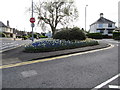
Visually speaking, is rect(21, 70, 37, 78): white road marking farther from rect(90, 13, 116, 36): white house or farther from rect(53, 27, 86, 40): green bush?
rect(90, 13, 116, 36): white house

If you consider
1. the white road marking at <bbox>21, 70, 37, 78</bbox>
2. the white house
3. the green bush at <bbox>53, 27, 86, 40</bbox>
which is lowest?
the white road marking at <bbox>21, 70, 37, 78</bbox>

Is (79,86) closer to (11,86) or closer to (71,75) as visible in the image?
(71,75)

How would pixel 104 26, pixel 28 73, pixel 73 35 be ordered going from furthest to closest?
pixel 104 26, pixel 73 35, pixel 28 73

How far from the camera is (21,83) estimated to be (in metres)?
3.41

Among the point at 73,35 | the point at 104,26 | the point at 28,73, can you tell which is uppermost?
the point at 104,26

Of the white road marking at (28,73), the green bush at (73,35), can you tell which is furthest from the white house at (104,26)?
the white road marking at (28,73)

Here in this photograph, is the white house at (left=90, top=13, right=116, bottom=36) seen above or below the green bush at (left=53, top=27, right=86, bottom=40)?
above

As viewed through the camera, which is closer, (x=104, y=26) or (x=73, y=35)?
(x=73, y=35)

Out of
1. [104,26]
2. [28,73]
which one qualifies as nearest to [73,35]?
[28,73]

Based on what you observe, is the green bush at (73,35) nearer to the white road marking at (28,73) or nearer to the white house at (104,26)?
the white road marking at (28,73)

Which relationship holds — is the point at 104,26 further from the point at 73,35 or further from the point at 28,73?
the point at 28,73

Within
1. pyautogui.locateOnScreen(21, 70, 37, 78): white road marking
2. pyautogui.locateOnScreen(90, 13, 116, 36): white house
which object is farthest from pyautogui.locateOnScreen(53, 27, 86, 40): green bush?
pyautogui.locateOnScreen(90, 13, 116, 36): white house

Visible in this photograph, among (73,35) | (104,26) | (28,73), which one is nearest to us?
(28,73)

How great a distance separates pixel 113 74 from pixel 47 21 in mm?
21281
